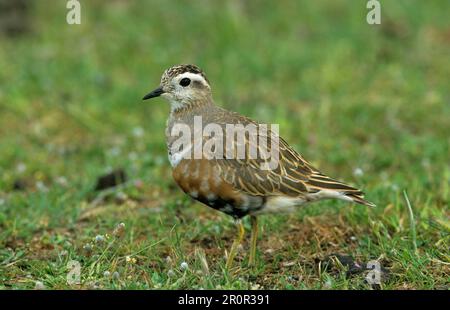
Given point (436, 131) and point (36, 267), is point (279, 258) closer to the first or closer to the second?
point (36, 267)

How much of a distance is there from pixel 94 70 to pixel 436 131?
5005mm

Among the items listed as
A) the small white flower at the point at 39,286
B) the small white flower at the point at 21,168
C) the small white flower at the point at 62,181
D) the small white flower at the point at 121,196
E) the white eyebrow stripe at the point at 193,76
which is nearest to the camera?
the small white flower at the point at 39,286

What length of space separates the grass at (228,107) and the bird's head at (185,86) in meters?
1.13

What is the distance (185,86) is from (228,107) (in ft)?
12.1

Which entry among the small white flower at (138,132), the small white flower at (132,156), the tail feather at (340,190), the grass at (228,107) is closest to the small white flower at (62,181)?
the grass at (228,107)

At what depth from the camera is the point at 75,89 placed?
36.3ft

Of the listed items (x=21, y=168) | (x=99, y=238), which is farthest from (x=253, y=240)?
(x=21, y=168)

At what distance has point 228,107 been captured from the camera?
1076 centimetres

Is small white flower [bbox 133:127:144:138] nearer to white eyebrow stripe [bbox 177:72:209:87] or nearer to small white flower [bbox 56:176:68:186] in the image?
small white flower [bbox 56:176:68:186]

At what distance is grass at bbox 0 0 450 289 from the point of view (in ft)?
21.2

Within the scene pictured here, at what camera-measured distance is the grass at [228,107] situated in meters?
6.45

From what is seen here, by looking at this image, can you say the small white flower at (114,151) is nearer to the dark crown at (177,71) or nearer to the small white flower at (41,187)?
the small white flower at (41,187)
